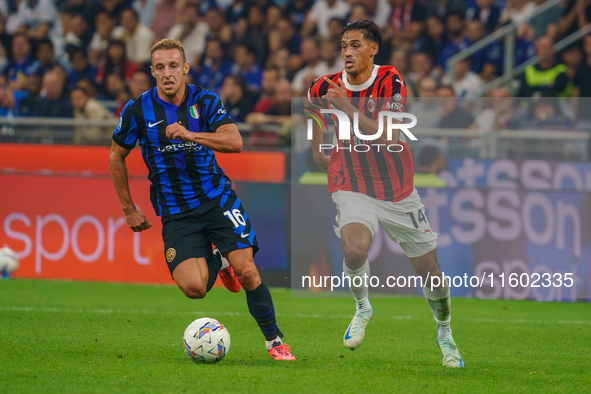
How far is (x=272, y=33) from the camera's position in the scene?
484 inches

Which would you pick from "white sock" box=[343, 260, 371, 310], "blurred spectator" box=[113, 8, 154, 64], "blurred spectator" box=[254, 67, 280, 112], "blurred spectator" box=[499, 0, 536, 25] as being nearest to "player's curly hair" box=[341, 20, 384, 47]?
"white sock" box=[343, 260, 371, 310]

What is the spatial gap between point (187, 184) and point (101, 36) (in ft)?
27.8

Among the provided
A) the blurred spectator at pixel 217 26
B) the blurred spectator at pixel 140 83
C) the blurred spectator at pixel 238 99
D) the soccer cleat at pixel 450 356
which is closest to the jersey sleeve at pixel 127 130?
the soccer cleat at pixel 450 356

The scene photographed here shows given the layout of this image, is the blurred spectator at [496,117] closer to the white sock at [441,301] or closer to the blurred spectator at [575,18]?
the blurred spectator at [575,18]

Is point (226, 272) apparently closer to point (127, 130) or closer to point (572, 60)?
point (127, 130)

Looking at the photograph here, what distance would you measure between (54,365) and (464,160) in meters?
5.57

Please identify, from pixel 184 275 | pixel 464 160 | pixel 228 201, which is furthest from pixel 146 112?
pixel 464 160

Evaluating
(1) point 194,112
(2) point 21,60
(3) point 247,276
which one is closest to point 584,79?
(1) point 194,112

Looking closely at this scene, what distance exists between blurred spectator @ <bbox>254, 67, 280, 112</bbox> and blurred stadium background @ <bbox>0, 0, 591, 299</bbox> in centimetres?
2

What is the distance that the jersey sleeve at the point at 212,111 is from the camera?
516 cm

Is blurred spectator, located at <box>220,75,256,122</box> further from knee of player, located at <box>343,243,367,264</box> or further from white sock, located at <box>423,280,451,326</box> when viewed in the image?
white sock, located at <box>423,280,451,326</box>

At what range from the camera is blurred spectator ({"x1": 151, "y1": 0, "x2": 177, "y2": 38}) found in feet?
43.3

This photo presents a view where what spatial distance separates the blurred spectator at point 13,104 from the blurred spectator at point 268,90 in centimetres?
348

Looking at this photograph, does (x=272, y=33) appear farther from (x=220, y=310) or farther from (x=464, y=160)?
(x=220, y=310)
